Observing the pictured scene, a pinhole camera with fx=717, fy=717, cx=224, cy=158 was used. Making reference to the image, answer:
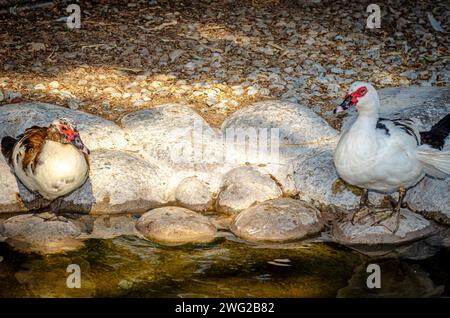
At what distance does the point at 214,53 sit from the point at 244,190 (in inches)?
107

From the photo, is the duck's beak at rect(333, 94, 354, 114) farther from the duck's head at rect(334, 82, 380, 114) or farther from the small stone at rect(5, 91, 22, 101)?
the small stone at rect(5, 91, 22, 101)

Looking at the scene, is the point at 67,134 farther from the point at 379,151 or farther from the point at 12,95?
the point at 379,151

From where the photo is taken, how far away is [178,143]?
725 centimetres

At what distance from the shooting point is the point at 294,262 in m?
5.84

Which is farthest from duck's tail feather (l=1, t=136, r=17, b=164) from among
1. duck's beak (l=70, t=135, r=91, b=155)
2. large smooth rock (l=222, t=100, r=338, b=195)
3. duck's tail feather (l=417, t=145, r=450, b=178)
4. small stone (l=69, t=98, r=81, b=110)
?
duck's tail feather (l=417, t=145, r=450, b=178)

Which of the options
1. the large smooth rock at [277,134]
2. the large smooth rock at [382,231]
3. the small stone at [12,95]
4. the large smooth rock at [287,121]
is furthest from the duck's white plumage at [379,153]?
the small stone at [12,95]

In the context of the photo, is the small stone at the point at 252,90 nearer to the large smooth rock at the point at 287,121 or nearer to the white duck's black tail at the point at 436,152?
the large smooth rock at the point at 287,121

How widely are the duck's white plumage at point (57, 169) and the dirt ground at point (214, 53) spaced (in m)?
1.57

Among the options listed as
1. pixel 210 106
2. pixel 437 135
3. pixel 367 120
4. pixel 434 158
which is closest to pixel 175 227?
pixel 367 120

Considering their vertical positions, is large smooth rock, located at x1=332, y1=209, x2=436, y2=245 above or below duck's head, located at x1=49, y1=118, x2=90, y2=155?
below

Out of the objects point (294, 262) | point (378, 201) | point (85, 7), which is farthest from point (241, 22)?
point (294, 262)

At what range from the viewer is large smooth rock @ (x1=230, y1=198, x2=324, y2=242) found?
6219 mm

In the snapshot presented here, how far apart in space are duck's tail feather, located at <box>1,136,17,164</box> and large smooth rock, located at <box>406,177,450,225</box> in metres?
3.75

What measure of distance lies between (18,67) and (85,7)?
1894 millimetres
